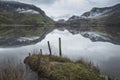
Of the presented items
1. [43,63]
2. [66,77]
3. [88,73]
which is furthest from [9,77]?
[43,63]

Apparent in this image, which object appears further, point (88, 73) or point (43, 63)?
point (43, 63)

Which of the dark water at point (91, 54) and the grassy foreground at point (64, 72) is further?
the dark water at point (91, 54)

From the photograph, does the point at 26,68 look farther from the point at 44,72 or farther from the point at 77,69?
the point at 77,69

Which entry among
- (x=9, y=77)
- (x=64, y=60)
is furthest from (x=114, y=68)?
(x=9, y=77)

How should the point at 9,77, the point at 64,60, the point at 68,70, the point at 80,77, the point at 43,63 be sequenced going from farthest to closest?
the point at 64,60
the point at 43,63
the point at 68,70
the point at 80,77
the point at 9,77

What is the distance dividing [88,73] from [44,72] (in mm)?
4490

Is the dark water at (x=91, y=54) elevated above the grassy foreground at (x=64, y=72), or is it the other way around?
the grassy foreground at (x=64, y=72)

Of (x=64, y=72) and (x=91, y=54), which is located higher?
(x=64, y=72)

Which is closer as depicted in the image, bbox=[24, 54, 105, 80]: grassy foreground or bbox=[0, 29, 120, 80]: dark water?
bbox=[24, 54, 105, 80]: grassy foreground

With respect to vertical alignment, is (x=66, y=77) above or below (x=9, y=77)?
below

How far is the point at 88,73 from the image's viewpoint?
67.6 ft

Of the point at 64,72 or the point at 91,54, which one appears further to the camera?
the point at 91,54

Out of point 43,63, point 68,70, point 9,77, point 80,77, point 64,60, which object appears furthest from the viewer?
point 64,60

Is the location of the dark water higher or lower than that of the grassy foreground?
lower
